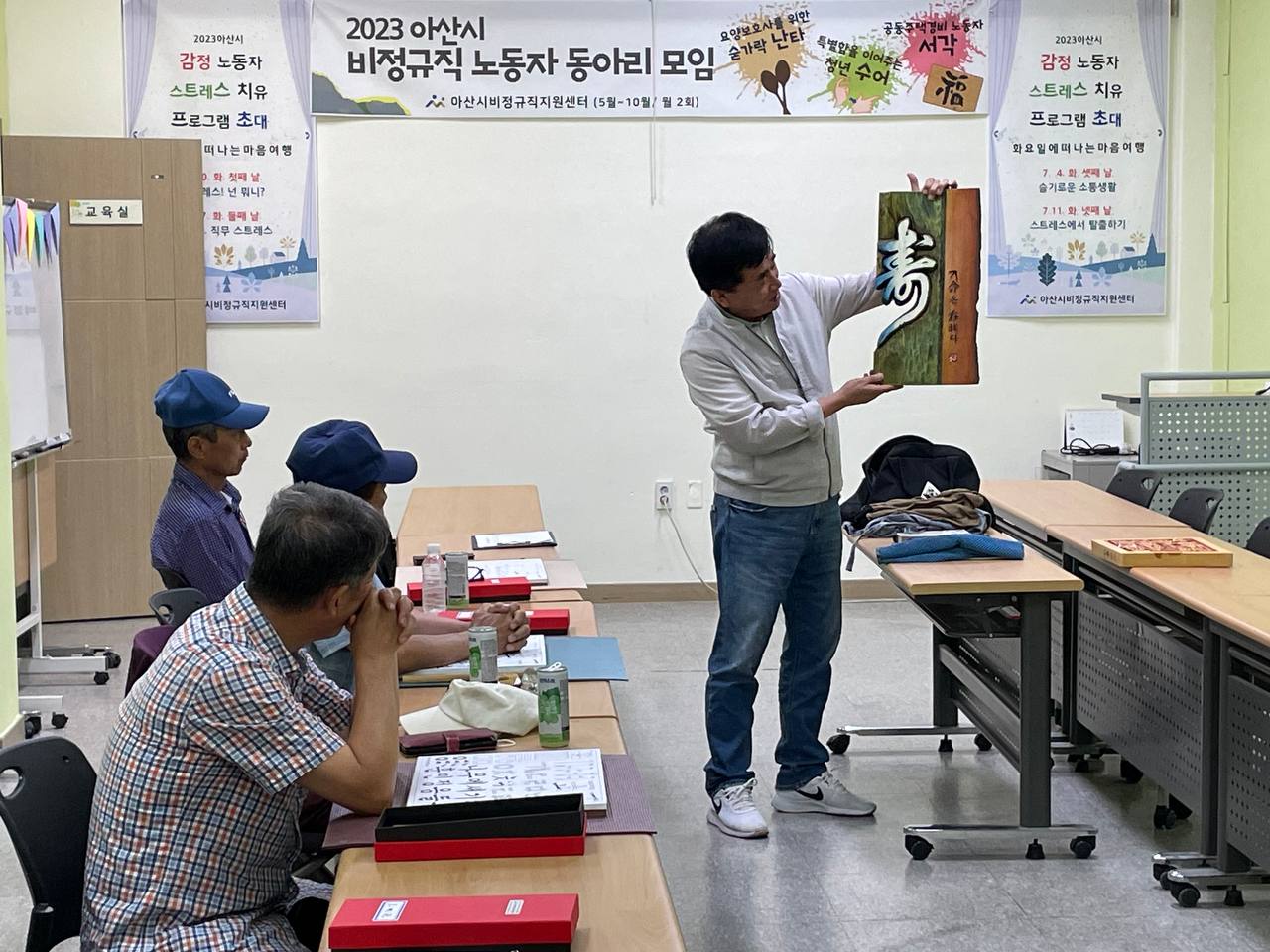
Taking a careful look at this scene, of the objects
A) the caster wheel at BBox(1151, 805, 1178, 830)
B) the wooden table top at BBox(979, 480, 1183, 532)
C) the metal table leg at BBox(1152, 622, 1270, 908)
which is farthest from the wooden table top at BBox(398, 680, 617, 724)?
the wooden table top at BBox(979, 480, 1183, 532)

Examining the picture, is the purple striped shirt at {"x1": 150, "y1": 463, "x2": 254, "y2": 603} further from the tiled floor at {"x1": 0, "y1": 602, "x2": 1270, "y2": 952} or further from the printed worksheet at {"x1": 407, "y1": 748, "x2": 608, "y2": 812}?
the printed worksheet at {"x1": 407, "y1": 748, "x2": 608, "y2": 812}

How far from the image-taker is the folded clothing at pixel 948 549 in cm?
376

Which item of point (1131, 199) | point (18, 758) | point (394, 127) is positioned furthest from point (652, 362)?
point (18, 758)

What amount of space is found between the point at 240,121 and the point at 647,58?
1914 mm

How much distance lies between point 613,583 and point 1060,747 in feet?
9.75

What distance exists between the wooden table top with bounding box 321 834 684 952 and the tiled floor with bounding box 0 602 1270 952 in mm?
1439

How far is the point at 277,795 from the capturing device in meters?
2.00

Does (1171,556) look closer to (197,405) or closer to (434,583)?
(434,583)

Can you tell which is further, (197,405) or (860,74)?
(860,74)

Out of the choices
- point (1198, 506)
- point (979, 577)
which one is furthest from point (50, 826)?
point (1198, 506)

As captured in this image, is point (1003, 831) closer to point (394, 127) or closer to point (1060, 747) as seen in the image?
point (1060, 747)

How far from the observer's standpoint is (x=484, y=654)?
2.82 meters

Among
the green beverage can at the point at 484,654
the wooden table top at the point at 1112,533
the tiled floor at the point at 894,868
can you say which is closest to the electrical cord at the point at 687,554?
the tiled floor at the point at 894,868

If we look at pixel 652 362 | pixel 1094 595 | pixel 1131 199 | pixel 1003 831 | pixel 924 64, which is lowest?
pixel 1003 831
